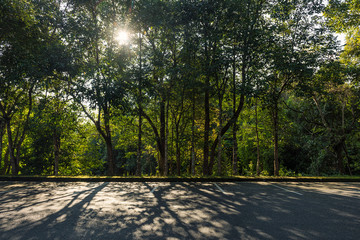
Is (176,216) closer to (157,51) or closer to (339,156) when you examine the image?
(157,51)

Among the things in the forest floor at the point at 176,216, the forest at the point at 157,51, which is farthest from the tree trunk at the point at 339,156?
the forest floor at the point at 176,216

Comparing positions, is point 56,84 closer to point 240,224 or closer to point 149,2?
point 149,2

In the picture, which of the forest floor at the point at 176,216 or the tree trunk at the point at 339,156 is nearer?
the forest floor at the point at 176,216

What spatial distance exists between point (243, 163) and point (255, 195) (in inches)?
1173

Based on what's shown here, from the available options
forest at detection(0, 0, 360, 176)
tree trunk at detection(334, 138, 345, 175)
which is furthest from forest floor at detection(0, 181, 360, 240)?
tree trunk at detection(334, 138, 345, 175)

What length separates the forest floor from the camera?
418 centimetres

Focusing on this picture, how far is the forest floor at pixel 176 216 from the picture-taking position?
4180mm

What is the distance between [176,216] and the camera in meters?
5.23

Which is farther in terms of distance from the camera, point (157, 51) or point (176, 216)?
point (157, 51)

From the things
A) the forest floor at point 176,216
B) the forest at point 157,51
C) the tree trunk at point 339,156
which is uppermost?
the forest at point 157,51

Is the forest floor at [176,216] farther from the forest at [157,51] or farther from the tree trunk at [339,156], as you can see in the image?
the tree trunk at [339,156]

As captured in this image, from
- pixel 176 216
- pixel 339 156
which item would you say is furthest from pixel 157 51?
pixel 339 156

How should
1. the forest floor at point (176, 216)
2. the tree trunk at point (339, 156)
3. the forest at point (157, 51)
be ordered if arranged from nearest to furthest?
the forest floor at point (176, 216) → the forest at point (157, 51) → the tree trunk at point (339, 156)

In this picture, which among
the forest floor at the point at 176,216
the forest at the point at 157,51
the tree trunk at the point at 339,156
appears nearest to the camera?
the forest floor at the point at 176,216
